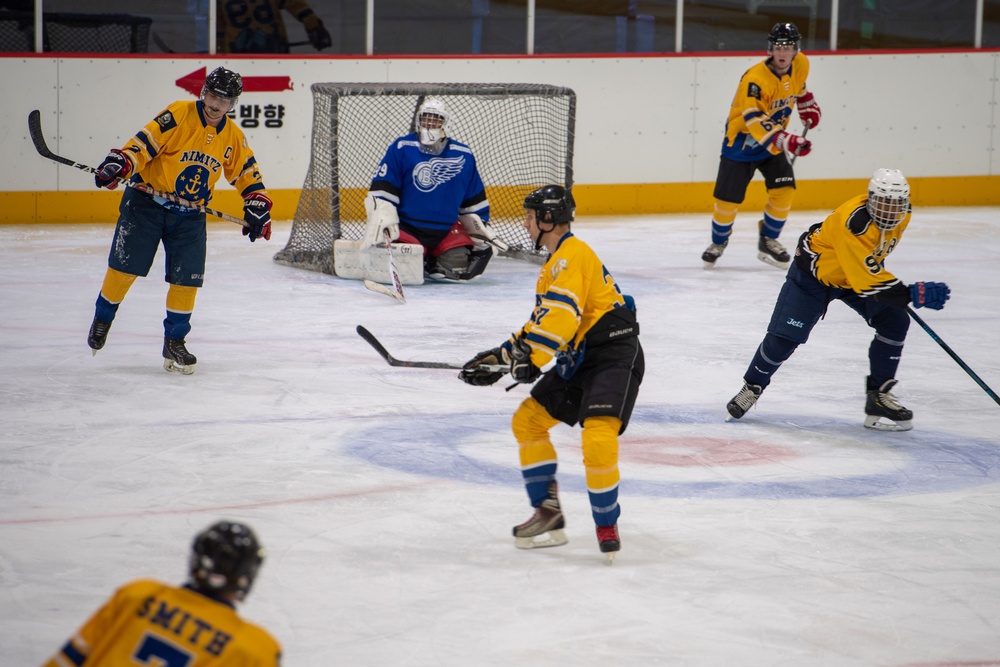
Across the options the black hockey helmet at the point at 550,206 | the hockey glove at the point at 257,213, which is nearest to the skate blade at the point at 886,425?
the black hockey helmet at the point at 550,206

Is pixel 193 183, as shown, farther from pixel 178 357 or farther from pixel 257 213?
pixel 178 357

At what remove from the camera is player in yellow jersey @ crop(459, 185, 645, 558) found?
3291mm

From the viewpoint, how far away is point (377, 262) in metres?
7.38

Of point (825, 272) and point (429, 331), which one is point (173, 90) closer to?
point (429, 331)

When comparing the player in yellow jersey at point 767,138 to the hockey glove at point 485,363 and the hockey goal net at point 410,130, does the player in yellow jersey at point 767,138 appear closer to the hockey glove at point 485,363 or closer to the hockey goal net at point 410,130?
the hockey goal net at point 410,130

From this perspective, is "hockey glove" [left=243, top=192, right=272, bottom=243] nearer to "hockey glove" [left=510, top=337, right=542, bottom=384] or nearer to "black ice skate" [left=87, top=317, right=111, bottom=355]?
"black ice skate" [left=87, top=317, right=111, bottom=355]

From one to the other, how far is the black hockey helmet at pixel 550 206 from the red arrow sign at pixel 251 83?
6.26 metres

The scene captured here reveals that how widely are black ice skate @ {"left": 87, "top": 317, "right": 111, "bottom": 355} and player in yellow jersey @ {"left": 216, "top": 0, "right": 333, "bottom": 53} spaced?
4.41 meters

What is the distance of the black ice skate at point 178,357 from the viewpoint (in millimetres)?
5336

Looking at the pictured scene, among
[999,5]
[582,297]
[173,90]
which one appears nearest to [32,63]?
[173,90]

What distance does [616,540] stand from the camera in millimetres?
3377

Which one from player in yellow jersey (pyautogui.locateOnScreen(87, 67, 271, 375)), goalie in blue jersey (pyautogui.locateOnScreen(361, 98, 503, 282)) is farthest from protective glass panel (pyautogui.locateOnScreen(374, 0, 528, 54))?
player in yellow jersey (pyautogui.locateOnScreen(87, 67, 271, 375))

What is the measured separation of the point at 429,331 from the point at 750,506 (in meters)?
2.61

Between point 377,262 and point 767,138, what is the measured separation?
234 centimetres
